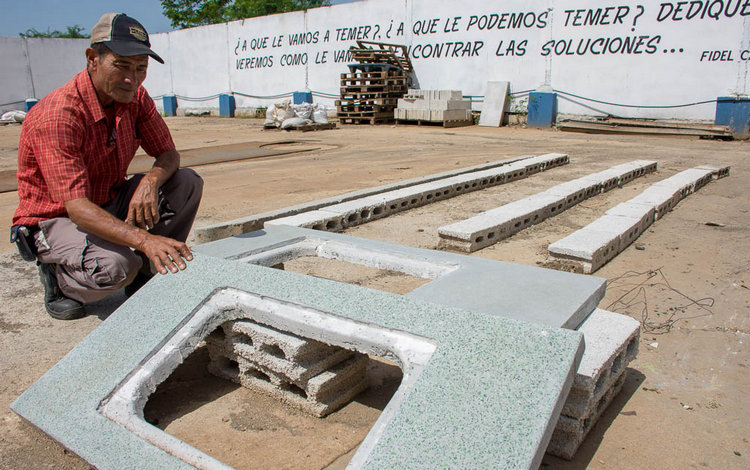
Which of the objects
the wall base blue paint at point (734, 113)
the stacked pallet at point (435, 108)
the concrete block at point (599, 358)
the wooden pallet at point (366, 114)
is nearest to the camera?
the concrete block at point (599, 358)

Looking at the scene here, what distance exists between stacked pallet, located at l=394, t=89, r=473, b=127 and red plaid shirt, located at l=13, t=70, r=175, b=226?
1154cm

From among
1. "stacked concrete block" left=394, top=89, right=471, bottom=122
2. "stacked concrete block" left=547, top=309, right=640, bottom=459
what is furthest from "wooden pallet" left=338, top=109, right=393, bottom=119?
"stacked concrete block" left=547, top=309, right=640, bottom=459

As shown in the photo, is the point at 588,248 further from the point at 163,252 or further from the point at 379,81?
the point at 379,81

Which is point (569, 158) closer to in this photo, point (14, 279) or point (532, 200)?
point (532, 200)

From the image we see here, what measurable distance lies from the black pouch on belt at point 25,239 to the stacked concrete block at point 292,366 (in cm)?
112

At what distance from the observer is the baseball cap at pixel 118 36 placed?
242 centimetres

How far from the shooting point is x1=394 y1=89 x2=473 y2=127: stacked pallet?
1399 centimetres

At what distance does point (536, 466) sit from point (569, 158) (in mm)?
7688

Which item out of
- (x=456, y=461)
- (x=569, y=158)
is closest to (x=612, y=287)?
(x=456, y=461)

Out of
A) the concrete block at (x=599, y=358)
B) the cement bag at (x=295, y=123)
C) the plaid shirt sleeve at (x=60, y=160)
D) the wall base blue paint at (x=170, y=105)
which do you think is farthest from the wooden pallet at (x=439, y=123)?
the wall base blue paint at (x=170, y=105)

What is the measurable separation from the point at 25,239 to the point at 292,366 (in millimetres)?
1597

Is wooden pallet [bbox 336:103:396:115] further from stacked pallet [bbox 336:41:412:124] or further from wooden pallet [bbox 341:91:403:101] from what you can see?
wooden pallet [bbox 341:91:403:101]

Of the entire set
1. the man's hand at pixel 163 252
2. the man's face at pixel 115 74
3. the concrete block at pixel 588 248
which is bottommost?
the concrete block at pixel 588 248

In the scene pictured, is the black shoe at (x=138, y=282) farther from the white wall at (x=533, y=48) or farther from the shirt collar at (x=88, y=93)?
the white wall at (x=533, y=48)
